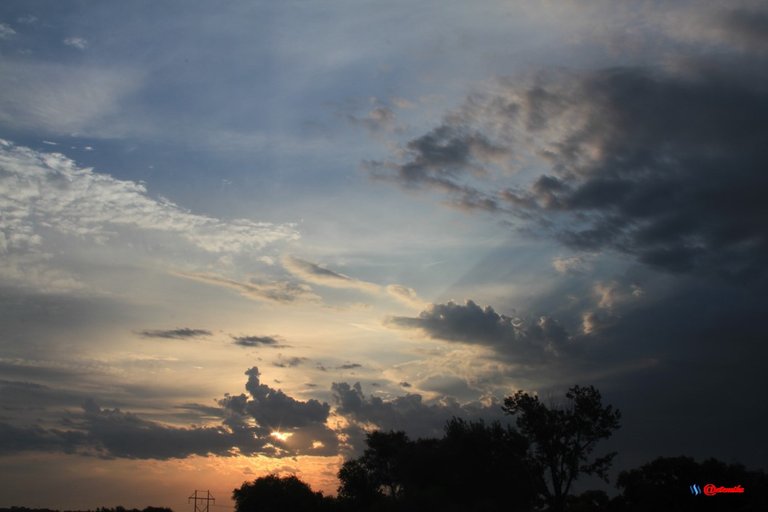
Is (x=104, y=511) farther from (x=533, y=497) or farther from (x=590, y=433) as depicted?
(x=590, y=433)

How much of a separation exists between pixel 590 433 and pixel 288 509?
5722cm

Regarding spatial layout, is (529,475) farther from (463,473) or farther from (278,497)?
(278,497)

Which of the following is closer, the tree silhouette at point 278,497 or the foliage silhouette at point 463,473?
the foliage silhouette at point 463,473

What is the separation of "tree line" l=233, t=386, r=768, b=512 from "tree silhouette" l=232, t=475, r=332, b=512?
1.05 feet

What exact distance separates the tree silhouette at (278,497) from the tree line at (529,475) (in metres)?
0.32

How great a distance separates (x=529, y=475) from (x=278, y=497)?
50860 millimetres

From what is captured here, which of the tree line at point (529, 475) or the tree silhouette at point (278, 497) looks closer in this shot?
the tree line at point (529, 475)

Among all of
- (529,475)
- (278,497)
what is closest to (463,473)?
(529,475)

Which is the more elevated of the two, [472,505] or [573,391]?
[573,391]

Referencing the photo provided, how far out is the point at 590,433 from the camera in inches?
3359

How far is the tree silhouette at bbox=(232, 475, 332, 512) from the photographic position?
11850 centimetres

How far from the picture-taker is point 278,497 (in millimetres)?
122562

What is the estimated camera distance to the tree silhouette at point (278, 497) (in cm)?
11850

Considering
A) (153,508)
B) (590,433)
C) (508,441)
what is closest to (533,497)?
(508,441)
